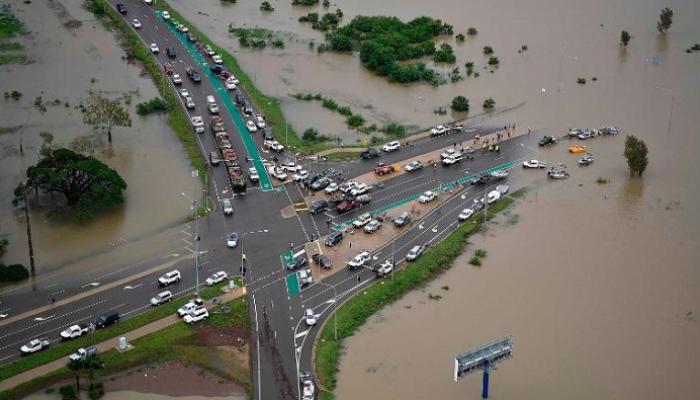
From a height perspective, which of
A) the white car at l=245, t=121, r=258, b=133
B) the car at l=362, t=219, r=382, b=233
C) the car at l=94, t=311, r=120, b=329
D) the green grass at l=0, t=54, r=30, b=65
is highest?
the green grass at l=0, t=54, r=30, b=65

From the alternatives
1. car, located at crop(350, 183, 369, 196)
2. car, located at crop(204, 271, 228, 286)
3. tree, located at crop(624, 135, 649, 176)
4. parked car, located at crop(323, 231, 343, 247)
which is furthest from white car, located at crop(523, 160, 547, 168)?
car, located at crop(204, 271, 228, 286)

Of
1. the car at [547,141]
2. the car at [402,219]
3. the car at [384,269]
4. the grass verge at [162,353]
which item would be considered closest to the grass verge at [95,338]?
the grass verge at [162,353]

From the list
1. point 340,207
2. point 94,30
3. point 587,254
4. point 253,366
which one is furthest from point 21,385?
point 94,30

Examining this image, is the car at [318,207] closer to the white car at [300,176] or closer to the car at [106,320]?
the white car at [300,176]

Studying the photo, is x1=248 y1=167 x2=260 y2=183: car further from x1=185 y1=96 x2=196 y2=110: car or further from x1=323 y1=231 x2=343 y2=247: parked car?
x1=185 y1=96 x2=196 y2=110: car

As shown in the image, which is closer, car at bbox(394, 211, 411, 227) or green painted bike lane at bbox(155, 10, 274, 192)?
car at bbox(394, 211, 411, 227)

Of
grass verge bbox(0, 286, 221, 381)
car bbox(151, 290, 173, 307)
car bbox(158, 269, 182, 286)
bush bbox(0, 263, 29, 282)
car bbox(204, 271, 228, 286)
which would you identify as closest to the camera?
grass verge bbox(0, 286, 221, 381)
